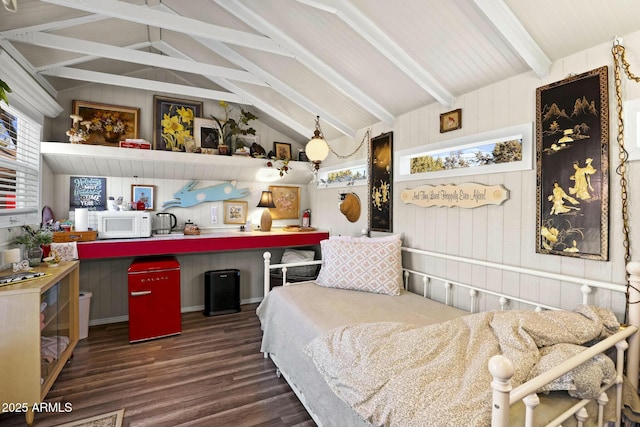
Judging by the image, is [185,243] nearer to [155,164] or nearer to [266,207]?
[155,164]

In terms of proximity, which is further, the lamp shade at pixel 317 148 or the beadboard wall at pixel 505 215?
the lamp shade at pixel 317 148

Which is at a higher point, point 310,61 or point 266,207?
point 310,61

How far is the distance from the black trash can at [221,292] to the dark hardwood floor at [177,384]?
0.50 m

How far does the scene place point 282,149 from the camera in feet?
13.1

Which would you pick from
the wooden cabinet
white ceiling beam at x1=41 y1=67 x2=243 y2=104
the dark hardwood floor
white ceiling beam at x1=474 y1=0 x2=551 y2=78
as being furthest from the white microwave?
white ceiling beam at x1=474 y1=0 x2=551 y2=78

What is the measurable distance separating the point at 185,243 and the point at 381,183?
197 centimetres

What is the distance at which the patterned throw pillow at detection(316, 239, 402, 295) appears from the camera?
2.42 metres

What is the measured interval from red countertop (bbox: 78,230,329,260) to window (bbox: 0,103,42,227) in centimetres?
49

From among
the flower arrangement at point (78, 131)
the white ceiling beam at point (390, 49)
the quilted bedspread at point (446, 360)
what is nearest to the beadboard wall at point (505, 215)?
the white ceiling beam at point (390, 49)

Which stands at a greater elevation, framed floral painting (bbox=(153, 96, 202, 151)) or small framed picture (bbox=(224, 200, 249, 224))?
framed floral painting (bbox=(153, 96, 202, 151))

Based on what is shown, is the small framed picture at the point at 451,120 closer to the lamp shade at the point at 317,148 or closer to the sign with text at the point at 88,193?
the lamp shade at the point at 317,148

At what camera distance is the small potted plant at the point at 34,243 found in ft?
7.25

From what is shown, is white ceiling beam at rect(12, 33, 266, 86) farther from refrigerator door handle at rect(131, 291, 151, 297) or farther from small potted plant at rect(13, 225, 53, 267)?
refrigerator door handle at rect(131, 291, 151, 297)

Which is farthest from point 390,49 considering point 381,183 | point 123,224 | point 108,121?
point 108,121
